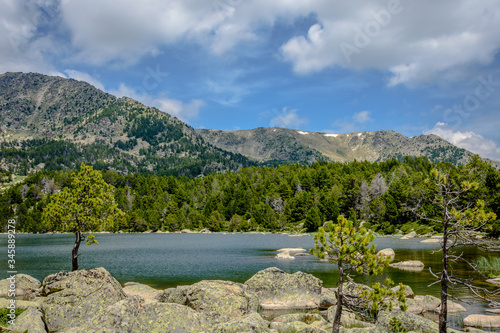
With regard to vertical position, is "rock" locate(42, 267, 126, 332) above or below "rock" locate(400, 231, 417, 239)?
above

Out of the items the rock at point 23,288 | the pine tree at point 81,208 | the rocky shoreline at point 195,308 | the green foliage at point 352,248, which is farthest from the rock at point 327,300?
the rock at point 23,288

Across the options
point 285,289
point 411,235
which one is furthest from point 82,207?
point 411,235

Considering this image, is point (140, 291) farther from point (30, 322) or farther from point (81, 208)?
point (30, 322)

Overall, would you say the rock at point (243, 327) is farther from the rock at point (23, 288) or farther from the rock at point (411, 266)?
the rock at point (411, 266)

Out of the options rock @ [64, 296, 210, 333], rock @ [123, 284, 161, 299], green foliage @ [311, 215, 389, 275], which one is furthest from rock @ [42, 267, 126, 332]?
green foliage @ [311, 215, 389, 275]

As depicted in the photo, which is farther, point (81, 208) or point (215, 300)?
point (81, 208)

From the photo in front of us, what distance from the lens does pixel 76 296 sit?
22.1 metres

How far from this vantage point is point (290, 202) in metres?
174

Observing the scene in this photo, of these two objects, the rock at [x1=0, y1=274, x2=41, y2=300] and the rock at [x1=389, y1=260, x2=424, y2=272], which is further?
the rock at [x1=389, y1=260, x2=424, y2=272]

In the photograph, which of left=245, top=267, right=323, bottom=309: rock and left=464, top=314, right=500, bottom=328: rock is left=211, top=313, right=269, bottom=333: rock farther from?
left=464, top=314, right=500, bottom=328: rock

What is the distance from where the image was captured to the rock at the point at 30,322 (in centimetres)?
1805

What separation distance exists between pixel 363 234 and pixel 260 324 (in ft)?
24.1

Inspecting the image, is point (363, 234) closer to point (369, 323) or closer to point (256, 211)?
point (369, 323)

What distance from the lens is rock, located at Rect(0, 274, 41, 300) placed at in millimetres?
31453
